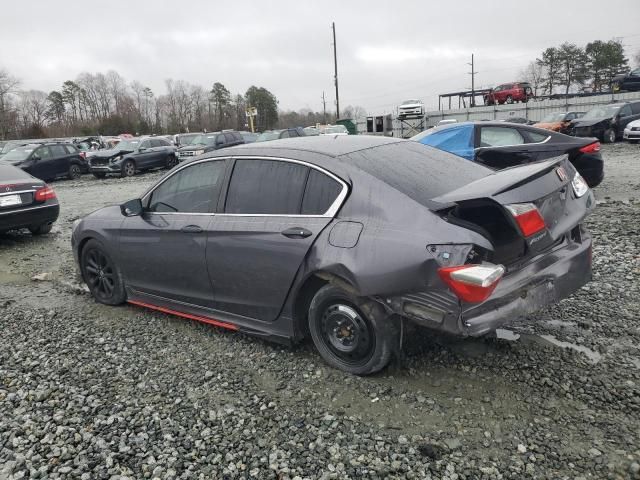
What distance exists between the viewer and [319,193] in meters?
3.47

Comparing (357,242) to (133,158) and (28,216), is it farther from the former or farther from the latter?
(133,158)

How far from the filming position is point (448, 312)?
288 cm

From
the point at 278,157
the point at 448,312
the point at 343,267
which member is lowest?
the point at 448,312

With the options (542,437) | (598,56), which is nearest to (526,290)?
(542,437)

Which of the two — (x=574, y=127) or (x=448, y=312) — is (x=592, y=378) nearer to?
(x=448, y=312)

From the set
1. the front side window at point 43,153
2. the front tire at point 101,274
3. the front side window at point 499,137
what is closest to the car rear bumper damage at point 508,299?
the front tire at point 101,274

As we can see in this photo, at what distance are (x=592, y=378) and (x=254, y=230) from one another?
7.89 ft

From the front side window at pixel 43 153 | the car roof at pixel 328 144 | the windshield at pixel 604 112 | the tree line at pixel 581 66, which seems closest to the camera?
the car roof at pixel 328 144

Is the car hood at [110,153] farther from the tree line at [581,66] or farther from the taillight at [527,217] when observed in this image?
the tree line at [581,66]

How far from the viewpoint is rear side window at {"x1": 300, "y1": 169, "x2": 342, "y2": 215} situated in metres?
3.41

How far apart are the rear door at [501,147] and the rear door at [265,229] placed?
548 centimetres

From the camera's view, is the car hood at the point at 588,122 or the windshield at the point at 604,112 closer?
the car hood at the point at 588,122

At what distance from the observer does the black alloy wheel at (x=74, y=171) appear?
22.0 meters

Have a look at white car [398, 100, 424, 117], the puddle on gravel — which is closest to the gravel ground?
the puddle on gravel
